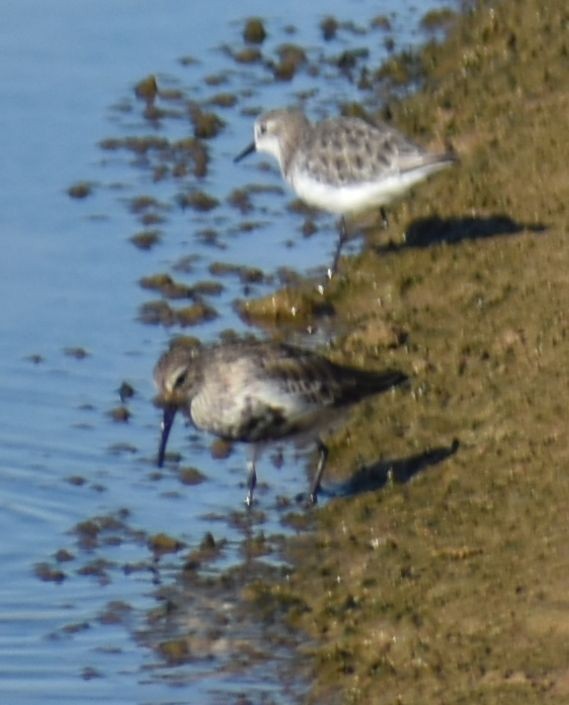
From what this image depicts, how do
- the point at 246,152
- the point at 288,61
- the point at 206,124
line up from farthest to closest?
the point at 288,61 → the point at 206,124 → the point at 246,152

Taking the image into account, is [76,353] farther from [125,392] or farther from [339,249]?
[339,249]

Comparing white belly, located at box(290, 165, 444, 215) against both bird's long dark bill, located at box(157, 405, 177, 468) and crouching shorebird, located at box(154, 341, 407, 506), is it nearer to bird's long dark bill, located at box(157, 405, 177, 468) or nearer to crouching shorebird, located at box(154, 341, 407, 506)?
crouching shorebird, located at box(154, 341, 407, 506)

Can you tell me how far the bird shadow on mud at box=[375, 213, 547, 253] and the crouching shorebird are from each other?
2503 mm

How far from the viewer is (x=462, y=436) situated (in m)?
10.1

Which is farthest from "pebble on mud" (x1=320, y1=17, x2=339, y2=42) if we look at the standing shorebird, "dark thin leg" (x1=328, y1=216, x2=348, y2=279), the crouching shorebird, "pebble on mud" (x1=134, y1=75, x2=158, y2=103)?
the crouching shorebird

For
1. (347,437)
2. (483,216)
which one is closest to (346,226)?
(483,216)

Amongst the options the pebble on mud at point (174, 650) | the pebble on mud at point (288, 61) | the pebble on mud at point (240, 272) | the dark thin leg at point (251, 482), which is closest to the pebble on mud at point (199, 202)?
the pebble on mud at point (240, 272)

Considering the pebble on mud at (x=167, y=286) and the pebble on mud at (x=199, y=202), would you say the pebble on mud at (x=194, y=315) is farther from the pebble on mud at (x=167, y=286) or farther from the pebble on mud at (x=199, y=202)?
the pebble on mud at (x=199, y=202)

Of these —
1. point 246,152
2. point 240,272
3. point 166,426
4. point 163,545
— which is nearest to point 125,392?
point 166,426

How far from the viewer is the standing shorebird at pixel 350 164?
12.1 metres

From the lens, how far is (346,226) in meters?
13.0

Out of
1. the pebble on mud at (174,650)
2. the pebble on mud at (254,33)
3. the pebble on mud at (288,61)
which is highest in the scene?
the pebble on mud at (254,33)

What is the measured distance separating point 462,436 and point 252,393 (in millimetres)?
1009

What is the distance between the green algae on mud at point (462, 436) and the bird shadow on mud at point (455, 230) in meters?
0.01
